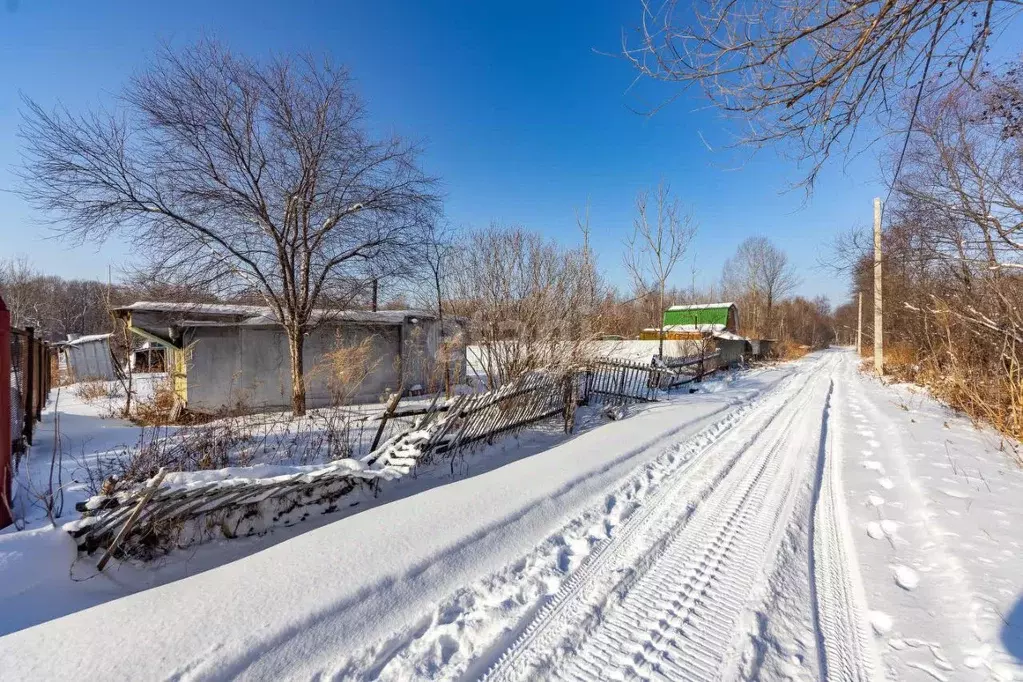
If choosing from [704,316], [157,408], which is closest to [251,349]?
[157,408]

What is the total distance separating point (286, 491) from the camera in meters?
3.85

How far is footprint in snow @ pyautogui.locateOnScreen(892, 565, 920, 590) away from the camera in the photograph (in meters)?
2.59

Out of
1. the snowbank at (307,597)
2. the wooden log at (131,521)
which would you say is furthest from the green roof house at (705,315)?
the wooden log at (131,521)

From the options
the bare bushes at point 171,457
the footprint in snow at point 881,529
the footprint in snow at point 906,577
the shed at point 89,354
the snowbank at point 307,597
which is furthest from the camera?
the shed at point 89,354

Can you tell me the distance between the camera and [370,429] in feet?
24.2

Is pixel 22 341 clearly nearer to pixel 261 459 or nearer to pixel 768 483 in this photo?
pixel 261 459

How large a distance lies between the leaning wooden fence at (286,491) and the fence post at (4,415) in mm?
1433

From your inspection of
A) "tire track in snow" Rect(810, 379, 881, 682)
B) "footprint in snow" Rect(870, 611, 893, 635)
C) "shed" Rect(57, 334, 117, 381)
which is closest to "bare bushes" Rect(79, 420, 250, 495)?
"tire track in snow" Rect(810, 379, 881, 682)

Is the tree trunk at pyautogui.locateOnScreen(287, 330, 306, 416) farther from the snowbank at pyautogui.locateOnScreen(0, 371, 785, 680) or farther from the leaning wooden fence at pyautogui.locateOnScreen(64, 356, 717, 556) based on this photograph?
the snowbank at pyautogui.locateOnScreen(0, 371, 785, 680)

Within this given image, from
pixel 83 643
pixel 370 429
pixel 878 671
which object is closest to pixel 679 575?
pixel 878 671

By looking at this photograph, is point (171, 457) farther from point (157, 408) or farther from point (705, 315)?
point (705, 315)

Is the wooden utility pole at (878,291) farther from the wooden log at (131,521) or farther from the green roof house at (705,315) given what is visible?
the wooden log at (131,521)

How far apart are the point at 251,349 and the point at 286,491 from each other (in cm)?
1006

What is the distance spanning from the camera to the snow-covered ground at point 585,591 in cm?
194
